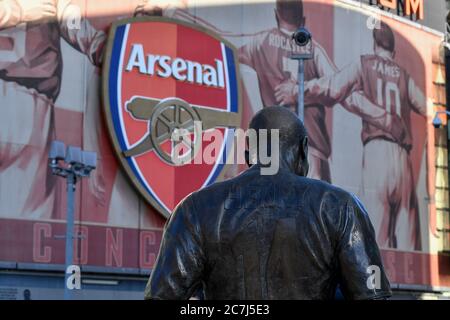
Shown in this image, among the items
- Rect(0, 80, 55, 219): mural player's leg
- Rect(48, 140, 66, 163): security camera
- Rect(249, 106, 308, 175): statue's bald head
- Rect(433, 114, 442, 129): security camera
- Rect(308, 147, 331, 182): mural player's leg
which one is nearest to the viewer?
Rect(249, 106, 308, 175): statue's bald head

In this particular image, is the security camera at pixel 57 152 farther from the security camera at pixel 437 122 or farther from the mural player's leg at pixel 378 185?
the security camera at pixel 437 122

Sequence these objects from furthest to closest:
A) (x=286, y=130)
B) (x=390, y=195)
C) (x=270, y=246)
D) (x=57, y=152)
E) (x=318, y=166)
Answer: (x=390, y=195) → (x=318, y=166) → (x=57, y=152) → (x=286, y=130) → (x=270, y=246)

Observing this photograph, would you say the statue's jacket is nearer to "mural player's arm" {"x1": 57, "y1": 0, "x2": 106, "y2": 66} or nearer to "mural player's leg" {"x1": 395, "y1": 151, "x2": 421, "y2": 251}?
"mural player's arm" {"x1": 57, "y1": 0, "x2": 106, "y2": 66}

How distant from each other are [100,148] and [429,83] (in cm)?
1747

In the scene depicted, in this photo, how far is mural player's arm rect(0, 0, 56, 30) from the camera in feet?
113

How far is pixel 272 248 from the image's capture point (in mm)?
5562

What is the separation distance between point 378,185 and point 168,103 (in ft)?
36.1

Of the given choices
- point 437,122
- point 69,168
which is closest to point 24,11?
point 69,168

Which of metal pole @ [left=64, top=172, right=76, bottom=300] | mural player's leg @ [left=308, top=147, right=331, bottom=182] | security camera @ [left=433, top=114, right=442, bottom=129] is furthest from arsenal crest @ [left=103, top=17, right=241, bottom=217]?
security camera @ [left=433, top=114, right=442, bottom=129]

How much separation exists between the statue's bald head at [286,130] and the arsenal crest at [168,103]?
30226 millimetres

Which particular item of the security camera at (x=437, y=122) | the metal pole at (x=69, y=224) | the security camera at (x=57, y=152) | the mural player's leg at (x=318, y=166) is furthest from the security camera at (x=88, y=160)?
the security camera at (x=437, y=122)

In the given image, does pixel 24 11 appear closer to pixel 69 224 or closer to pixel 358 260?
pixel 69 224

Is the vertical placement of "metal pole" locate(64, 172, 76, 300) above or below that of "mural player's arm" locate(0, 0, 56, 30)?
below

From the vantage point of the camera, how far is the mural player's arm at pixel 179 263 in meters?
5.57
